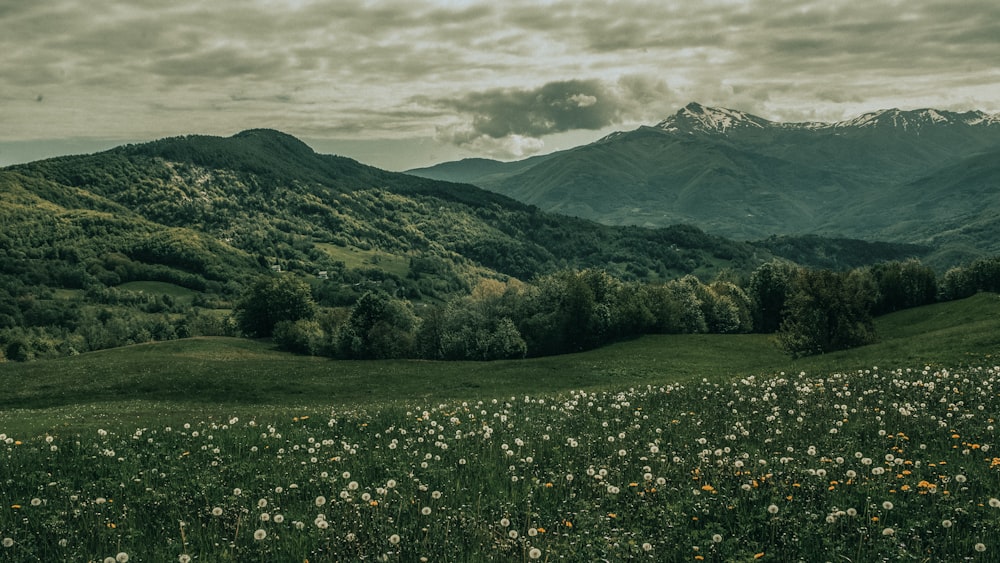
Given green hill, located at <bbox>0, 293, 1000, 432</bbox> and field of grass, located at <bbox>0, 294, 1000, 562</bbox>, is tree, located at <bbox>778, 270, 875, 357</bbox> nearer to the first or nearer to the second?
green hill, located at <bbox>0, 293, 1000, 432</bbox>

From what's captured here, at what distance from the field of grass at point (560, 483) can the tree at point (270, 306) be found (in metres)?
88.3

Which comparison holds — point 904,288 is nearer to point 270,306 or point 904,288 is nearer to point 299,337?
point 299,337

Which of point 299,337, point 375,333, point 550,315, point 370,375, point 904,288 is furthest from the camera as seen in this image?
point 904,288

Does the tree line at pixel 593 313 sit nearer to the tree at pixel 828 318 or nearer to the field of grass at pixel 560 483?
the tree at pixel 828 318

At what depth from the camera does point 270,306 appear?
104 meters

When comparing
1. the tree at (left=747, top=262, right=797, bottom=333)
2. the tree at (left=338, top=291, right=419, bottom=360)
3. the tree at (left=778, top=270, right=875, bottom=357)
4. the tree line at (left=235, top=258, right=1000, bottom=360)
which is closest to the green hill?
the tree at (left=778, top=270, right=875, bottom=357)

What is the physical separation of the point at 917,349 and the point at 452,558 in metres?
39.7

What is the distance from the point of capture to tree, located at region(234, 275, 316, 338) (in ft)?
341

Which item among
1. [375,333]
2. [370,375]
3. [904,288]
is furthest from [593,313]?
[904,288]

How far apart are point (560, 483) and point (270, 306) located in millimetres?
100222

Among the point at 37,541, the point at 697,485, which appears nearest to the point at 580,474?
the point at 697,485

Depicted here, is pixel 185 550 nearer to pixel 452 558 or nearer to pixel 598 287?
pixel 452 558

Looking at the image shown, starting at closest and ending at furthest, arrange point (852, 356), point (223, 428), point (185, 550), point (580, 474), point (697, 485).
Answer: point (185, 550) < point (697, 485) < point (580, 474) < point (223, 428) < point (852, 356)

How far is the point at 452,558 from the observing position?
25.8 ft
